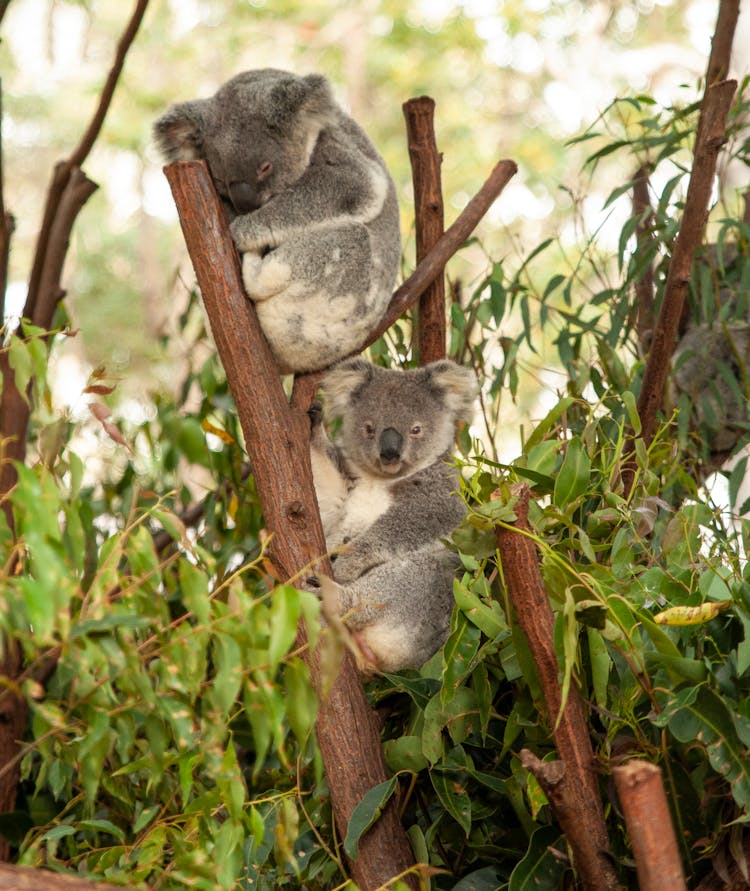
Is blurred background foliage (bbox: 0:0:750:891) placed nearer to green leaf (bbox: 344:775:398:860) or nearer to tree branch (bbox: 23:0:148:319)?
green leaf (bbox: 344:775:398:860)

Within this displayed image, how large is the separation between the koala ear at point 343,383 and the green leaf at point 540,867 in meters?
1.33

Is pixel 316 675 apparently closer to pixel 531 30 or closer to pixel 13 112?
pixel 531 30

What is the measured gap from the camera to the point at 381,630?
8.13 ft

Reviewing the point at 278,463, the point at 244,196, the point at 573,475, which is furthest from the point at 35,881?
the point at 244,196

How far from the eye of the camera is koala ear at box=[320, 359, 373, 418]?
112 inches

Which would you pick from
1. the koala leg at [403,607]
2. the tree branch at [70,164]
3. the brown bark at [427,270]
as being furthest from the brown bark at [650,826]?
the tree branch at [70,164]

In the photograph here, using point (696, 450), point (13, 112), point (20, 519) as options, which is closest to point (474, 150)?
point (13, 112)

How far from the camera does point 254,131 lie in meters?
2.67

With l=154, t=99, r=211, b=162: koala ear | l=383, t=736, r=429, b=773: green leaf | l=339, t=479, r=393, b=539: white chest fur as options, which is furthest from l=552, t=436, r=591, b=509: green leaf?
l=154, t=99, r=211, b=162: koala ear

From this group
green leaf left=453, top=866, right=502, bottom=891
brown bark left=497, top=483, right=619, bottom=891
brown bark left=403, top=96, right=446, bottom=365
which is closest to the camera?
brown bark left=497, top=483, right=619, bottom=891

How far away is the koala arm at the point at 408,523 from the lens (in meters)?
2.66

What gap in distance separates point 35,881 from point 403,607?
1353mm

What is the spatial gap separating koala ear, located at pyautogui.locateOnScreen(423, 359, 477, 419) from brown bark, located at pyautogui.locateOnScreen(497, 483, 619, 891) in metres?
1.16

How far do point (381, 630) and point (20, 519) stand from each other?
1.34 metres
